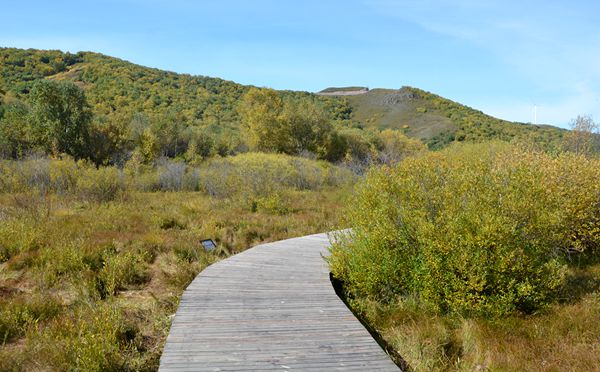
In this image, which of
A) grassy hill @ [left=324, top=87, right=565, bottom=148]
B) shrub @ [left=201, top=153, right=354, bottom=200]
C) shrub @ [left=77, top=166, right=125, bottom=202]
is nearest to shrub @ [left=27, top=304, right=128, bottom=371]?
shrub @ [left=77, top=166, right=125, bottom=202]

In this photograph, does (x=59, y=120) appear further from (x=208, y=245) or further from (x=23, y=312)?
(x=23, y=312)

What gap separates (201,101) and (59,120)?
3097cm

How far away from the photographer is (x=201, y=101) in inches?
2180

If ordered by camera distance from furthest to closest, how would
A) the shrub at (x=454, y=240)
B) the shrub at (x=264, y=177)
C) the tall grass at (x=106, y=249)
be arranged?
the shrub at (x=264, y=177), the shrub at (x=454, y=240), the tall grass at (x=106, y=249)

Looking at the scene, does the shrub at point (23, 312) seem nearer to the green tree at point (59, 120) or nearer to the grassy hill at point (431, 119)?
the green tree at point (59, 120)

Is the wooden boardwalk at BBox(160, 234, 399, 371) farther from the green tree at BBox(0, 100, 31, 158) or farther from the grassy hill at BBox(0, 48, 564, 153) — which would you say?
the grassy hill at BBox(0, 48, 564, 153)

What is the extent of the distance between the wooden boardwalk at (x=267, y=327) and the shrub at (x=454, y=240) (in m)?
0.94

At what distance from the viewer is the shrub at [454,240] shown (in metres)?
5.81

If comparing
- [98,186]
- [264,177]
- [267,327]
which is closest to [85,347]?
[267,327]

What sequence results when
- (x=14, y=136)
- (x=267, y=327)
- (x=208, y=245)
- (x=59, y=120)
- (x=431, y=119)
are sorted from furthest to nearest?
(x=431, y=119) < (x=59, y=120) < (x=14, y=136) < (x=208, y=245) < (x=267, y=327)

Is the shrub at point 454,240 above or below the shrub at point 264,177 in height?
above

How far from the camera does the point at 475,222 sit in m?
5.88

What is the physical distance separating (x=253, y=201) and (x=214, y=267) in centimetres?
762

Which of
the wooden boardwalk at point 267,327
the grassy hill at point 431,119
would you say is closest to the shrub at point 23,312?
the wooden boardwalk at point 267,327
